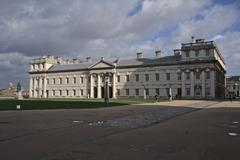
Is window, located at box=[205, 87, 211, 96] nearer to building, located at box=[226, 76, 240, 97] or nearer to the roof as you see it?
the roof

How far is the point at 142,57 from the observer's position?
3979 inches

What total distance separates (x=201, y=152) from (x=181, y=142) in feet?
5.89

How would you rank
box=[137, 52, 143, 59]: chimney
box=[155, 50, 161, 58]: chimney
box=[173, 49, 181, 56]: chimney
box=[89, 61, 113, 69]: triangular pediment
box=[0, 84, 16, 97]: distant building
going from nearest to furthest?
1. box=[173, 49, 181, 56]: chimney
2. box=[155, 50, 161, 58]: chimney
3. box=[89, 61, 113, 69]: triangular pediment
4. box=[137, 52, 143, 59]: chimney
5. box=[0, 84, 16, 97]: distant building

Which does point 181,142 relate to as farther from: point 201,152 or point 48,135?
point 48,135

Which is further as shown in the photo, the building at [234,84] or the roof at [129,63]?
the building at [234,84]

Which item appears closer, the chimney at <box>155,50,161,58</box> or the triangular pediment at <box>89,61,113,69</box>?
the chimney at <box>155,50,161,58</box>

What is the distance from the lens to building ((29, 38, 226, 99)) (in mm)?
83875

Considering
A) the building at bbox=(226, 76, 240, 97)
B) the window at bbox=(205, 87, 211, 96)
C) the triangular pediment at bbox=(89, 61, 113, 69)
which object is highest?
the triangular pediment at bbox=(89, 61, 113, 69)

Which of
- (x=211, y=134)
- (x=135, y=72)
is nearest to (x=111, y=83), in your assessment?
(x=135, y=72)

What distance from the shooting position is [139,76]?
94375 mm

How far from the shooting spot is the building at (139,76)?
83.9 metres

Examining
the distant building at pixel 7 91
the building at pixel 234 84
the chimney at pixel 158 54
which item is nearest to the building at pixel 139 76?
the chimney at pixel 158 54

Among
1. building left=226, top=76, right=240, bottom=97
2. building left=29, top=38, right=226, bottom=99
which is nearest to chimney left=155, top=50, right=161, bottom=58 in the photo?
building left=29, top=38, right=226, bottom=99

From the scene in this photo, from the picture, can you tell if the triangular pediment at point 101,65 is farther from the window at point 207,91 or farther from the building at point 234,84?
the building at point 234,84
